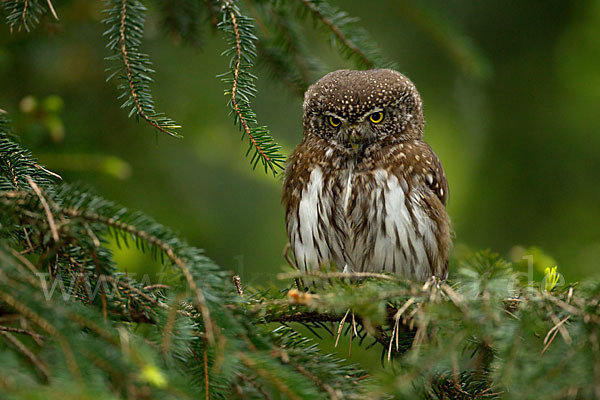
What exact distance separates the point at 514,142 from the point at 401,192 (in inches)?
97.4

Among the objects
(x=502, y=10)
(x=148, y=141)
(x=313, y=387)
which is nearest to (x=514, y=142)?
(x=502, y=10)

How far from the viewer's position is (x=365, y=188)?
287cm

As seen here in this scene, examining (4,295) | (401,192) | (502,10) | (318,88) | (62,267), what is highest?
(502,10)

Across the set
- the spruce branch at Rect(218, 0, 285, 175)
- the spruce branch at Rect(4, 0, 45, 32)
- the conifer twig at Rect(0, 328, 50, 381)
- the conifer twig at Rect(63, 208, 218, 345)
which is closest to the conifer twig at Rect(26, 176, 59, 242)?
the conifer twig at Rect(63, 208, 218, 345)

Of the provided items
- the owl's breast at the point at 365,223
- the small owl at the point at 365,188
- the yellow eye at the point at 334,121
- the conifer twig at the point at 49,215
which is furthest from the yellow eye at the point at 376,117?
the conifer twig at the point at 49,215

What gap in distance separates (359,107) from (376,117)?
0.14m

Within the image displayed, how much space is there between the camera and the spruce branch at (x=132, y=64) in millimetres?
2076

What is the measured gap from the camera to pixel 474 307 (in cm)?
154

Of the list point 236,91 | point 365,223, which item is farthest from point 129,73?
point 365,223

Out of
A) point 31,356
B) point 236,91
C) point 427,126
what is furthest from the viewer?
point 427,126

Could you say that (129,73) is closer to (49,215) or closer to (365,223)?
(49,215)

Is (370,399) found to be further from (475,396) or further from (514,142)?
(514,142)

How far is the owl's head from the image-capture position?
2.91 meters

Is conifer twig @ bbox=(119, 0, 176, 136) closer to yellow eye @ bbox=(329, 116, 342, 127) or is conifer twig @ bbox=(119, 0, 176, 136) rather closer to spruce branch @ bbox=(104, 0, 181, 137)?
spruce branch @ bbox=(104, 0, 181, 137)
